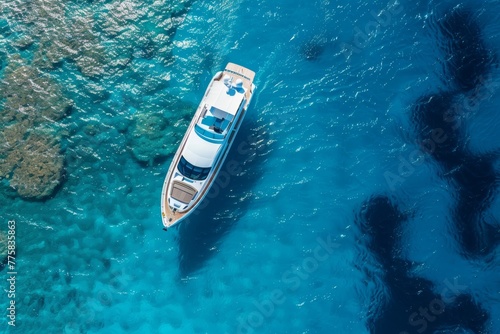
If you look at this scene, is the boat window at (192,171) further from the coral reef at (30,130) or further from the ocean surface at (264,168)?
the coral reef at (30,130)

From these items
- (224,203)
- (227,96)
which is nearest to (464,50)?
(227,96)

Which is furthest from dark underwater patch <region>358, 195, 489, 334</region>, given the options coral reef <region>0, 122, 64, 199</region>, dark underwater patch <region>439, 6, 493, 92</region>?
coral reef <region>0, 122, 64, 199</region>

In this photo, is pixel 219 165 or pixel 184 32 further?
pixel 184 32

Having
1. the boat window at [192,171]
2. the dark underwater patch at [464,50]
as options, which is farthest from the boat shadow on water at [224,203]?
the dark underwater patch at [464,50]

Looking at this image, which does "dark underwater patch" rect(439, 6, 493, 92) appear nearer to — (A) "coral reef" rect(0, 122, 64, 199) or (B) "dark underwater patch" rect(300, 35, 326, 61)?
(B) "dark underwater patch" rect(300, 35, 326, 61)

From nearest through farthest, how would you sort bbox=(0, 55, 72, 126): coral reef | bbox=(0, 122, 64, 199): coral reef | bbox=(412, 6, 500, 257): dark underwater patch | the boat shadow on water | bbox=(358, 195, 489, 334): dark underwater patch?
1. bbox=(358, 195, 489, 334): dark underwater patch
2. the boat shadow on water
3. bbox=(412, 6, 500, 257): dark underwater patch
4. bbox=(0, 122, 64, 199): coral reef
5. bbox=(0, 55, 72, 126): coral reef

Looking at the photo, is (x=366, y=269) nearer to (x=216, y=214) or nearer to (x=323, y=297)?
(x=323, y=297)

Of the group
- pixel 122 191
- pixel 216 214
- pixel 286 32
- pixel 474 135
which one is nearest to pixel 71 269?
pixel 122 191

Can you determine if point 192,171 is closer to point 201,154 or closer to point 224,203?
point 201,154
